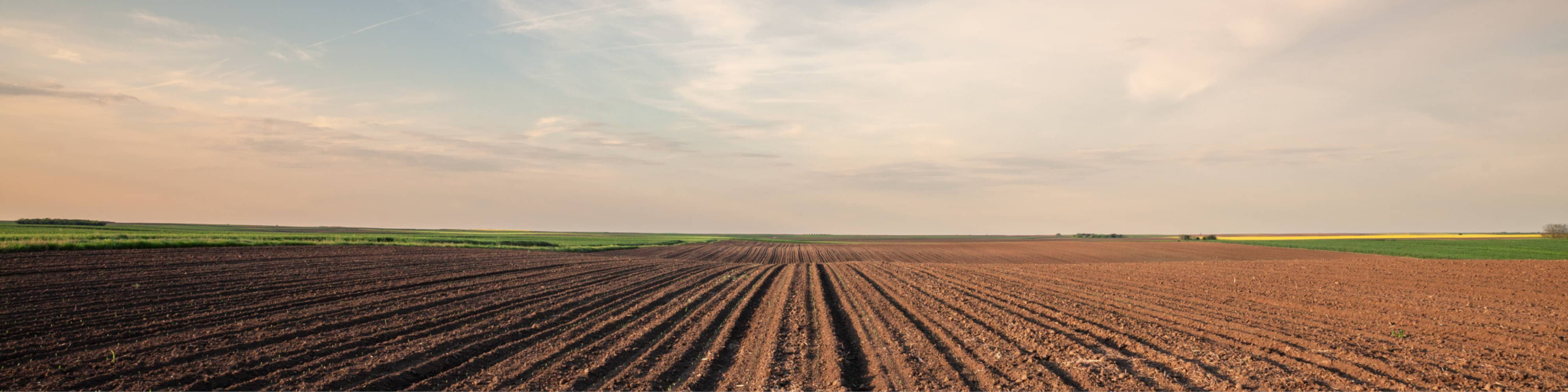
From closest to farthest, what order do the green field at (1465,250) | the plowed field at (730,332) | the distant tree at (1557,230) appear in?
the plowed field at (730,332) → the green field at (1465,250) → the distant tree at (1557,230)

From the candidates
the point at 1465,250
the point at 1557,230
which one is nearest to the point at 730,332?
the point at 1465,250

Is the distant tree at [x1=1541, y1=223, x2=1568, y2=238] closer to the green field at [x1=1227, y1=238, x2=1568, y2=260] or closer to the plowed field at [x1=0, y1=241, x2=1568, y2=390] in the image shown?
the green field at [x1=1227, y1=238, x2=1568, y2=260]

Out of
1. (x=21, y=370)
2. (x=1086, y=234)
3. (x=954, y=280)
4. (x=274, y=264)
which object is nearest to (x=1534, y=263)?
(x=954, y=280)

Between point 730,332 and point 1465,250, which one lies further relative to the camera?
point 1465,250

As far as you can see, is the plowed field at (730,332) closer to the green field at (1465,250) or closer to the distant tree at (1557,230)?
the green field at (1465,250)

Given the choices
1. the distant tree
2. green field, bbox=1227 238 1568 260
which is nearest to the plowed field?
green field, bbox=1227 238 1568 260

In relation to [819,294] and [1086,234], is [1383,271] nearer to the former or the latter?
[819,294]

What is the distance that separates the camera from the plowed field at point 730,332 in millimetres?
8125

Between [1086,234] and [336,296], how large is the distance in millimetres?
149797

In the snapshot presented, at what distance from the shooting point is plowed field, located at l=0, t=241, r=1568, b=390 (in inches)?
320

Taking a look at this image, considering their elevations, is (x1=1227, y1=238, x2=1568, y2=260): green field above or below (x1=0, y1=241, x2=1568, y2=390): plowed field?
above

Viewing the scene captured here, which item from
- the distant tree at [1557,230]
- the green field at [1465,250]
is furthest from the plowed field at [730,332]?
the distant tree at [1557,230]

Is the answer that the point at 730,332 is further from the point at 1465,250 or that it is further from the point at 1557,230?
the point at 1557,230

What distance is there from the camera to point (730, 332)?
1172 centimetres
